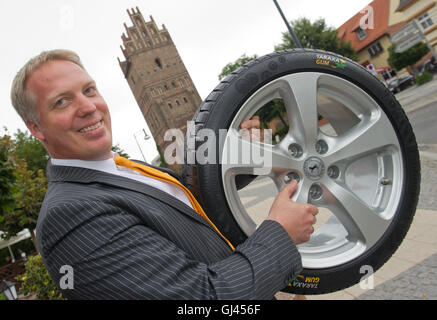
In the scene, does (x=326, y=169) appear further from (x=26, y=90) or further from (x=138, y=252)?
(x=26, y=90)

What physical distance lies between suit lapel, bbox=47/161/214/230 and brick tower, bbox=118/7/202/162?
45.7 metres

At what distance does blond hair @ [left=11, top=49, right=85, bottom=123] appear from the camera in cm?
113

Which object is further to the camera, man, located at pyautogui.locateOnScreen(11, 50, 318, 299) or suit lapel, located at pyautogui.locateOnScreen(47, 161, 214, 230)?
suit lapel, located at pyautogui.locateOnScreen(47, 161, 214, 230)

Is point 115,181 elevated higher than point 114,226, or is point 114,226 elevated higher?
point 115,181

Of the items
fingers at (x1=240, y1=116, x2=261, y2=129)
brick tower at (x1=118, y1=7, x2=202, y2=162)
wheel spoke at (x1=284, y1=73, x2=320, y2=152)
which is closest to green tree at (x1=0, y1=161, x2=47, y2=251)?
fingers at (x1=240, y1=116, x2=261, y2=129)

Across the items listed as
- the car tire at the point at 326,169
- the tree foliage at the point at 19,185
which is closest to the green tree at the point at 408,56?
the tree foliage at the point at 19,185

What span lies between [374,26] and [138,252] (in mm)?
40846

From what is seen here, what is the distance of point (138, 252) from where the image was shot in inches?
34.8

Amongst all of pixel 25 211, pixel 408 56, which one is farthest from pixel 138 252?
pixel 408 56

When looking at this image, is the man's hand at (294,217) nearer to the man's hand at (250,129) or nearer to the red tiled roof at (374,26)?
the man's hand at (250,129)

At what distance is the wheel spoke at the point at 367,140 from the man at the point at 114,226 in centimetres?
42

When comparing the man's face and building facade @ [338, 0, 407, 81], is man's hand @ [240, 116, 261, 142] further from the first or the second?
building facade @ [338, 0, 407, 81]

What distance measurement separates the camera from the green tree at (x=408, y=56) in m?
28.8

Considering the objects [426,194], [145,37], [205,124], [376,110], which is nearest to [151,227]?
[205,124]
